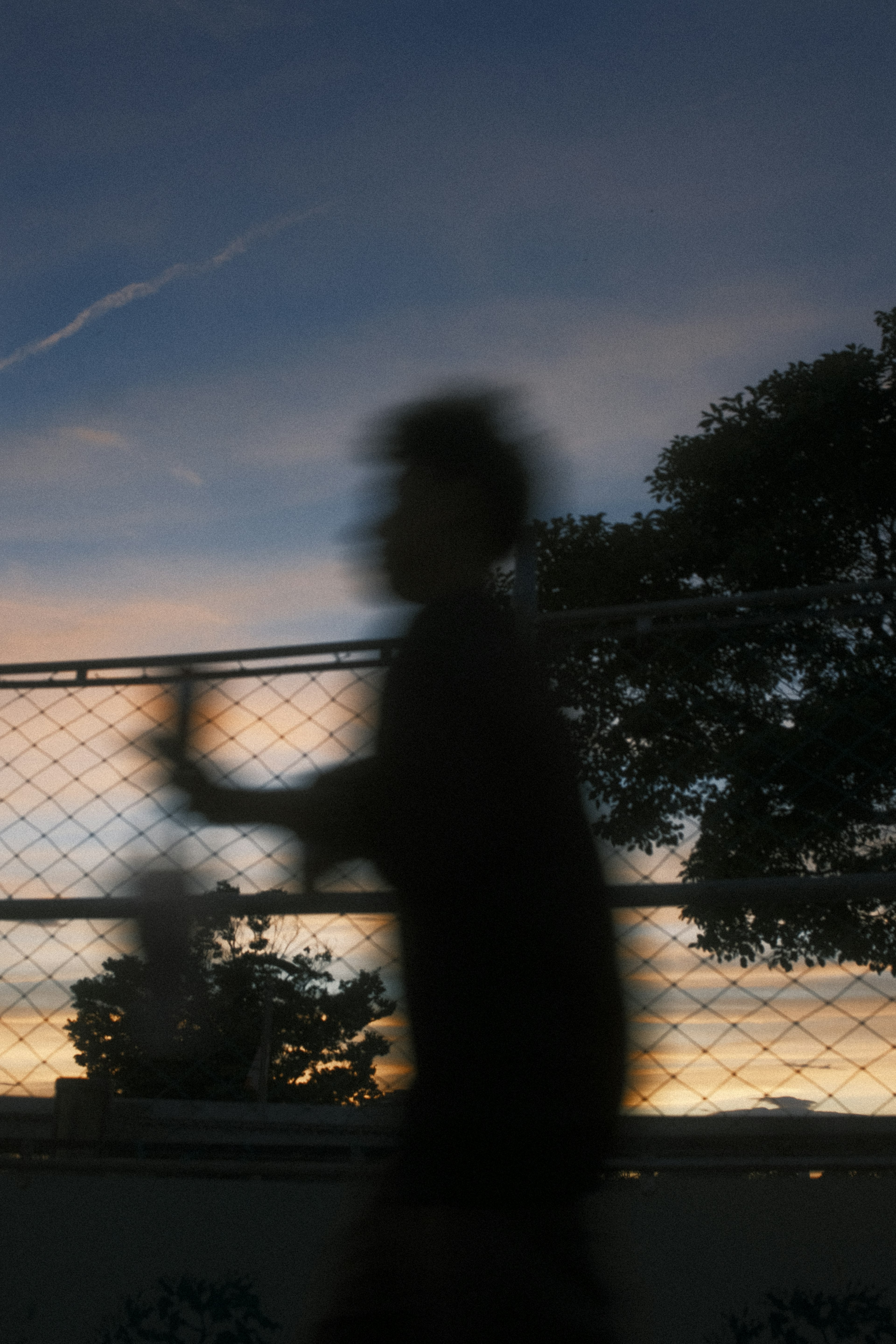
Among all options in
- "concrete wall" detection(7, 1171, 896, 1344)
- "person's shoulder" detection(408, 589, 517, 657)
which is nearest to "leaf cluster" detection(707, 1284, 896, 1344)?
"concrete wall" detection(7, 1171, 896, 1344)

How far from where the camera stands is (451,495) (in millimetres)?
1482

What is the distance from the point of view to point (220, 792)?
1.57 meters

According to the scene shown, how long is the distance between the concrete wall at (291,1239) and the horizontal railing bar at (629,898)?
0.54 metres

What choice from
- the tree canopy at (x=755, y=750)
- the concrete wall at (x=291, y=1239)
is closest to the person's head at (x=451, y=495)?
the tree canopy at (x=755, y=750)

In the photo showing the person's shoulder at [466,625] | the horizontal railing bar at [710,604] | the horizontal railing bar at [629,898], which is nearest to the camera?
the person's shoulder at [466,625]

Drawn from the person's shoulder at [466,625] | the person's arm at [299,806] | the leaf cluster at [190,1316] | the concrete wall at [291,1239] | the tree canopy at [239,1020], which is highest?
the person's shoulder at [466,625]

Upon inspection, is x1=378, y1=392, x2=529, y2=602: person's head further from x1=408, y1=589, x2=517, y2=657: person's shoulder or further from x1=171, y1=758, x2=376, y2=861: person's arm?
x1=171, y1=758, x2=376, y2=861: person's arm

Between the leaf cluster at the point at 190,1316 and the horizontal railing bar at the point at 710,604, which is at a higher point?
the horizontal railing bar at the point at 710,604

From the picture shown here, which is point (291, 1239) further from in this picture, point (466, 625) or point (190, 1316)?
point (466, 625)

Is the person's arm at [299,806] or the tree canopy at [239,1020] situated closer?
the person's arm at [299,806]

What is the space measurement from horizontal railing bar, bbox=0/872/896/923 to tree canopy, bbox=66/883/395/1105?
0.28ft

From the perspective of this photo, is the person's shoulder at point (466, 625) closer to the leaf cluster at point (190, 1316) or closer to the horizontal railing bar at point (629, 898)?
the horizontal railing bar at point (629, 898)

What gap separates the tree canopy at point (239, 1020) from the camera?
6.73 feet

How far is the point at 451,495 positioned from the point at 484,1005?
72cm
